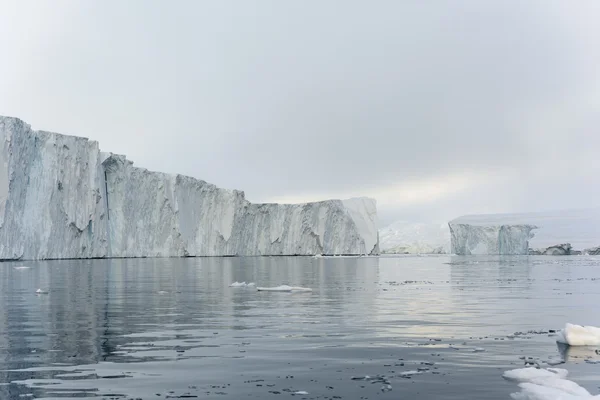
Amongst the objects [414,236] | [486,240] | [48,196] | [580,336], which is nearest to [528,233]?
[486,240]

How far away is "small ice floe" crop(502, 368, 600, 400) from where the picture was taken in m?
6.34

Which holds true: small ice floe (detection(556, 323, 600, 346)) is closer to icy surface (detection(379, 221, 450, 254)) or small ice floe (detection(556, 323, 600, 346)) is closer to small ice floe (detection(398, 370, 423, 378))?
small ice floe (detection(398, 370, 423, 378))

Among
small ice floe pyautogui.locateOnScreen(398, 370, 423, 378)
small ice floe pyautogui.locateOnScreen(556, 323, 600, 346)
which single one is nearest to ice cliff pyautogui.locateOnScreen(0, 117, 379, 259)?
small ice floe pyautogui.locateOnScreen(556, 323, 600, 346)

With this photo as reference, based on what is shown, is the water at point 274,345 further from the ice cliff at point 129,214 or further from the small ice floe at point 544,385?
the ice cliff at point 129,214

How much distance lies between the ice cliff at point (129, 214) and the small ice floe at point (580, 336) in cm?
4779

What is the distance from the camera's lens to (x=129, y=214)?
65500 millimetres

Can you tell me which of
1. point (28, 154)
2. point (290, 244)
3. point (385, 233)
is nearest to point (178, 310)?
point (28, 154)

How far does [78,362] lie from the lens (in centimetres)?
852

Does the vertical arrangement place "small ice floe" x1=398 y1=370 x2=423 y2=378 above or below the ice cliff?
below

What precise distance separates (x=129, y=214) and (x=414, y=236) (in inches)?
4293

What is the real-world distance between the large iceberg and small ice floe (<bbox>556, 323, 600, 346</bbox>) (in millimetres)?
83045

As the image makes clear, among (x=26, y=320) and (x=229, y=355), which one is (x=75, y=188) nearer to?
(x=26, y=320)

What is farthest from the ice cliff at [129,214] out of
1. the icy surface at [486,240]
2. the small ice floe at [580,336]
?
the small ice floe at [580,336]

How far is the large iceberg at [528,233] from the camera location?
298 ft
